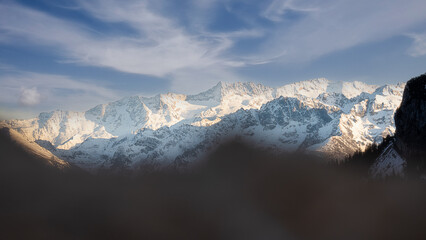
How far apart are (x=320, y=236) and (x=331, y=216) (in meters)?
12.0

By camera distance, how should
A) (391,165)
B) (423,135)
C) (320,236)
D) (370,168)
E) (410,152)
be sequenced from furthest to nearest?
1. (370,168)
2. (320,236)
3. (391,165)
4. (410,152)
5. (423,135)

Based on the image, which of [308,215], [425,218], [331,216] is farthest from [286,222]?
[425,218]

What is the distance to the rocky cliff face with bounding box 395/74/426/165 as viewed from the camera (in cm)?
12656

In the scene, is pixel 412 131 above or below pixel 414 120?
below

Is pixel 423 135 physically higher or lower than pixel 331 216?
higher

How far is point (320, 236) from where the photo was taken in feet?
542

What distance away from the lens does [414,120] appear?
5128 inches

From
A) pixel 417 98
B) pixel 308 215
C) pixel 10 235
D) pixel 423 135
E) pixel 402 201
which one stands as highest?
pixel 417 98

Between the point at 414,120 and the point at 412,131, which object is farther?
the point at 412,131

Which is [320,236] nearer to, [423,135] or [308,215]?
[308,215]

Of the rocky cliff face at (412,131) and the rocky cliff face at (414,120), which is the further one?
the rocky cliff face at (412,131)

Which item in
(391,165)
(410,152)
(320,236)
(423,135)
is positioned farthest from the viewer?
(320,236)

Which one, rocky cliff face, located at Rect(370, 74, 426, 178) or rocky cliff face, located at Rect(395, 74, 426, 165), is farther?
rocky cliff face, located at Rect(370, 74, 426, 178)

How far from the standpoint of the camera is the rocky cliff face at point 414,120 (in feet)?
415
